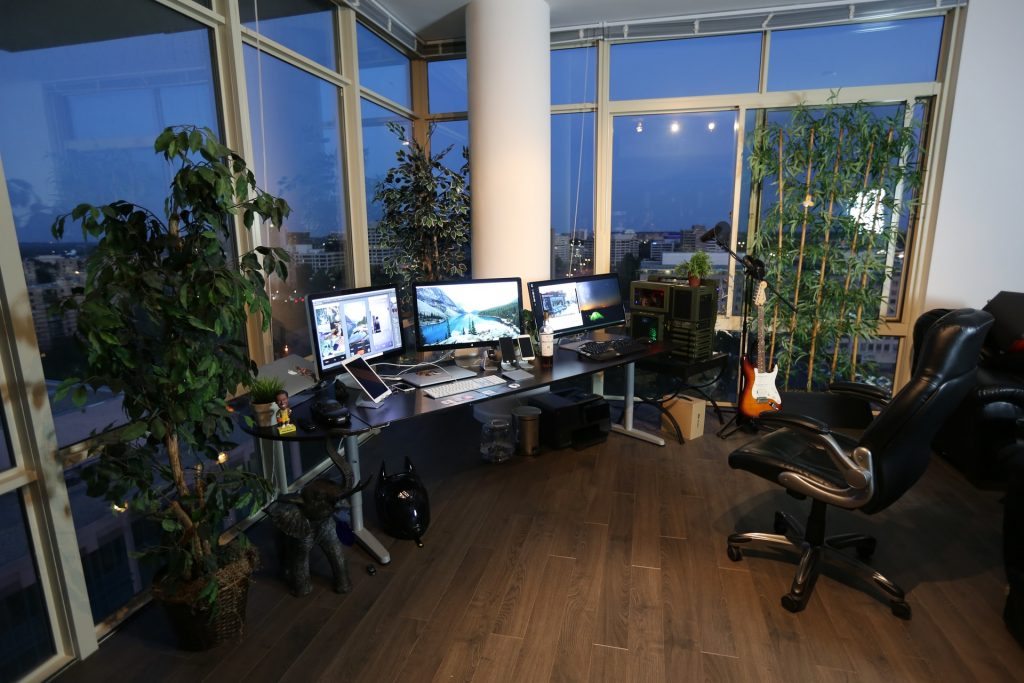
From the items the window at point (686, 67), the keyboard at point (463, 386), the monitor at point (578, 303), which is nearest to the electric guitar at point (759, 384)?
the monitor at point (578, 303)

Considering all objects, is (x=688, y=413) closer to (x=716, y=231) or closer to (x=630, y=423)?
(x=630, y=423)

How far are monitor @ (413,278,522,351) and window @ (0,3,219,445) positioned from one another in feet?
4.24

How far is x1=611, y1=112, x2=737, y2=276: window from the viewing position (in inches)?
171

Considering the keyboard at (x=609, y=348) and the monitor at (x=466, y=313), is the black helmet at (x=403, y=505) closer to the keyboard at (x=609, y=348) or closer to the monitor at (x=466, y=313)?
the monitor at (x=466, y=313)

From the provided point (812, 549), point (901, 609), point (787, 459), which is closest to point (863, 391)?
point (787, 459)

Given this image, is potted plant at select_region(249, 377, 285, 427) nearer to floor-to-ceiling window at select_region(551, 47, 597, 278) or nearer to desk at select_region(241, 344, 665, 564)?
desk at select_region(241, 344, 665, 564)

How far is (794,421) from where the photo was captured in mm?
2242

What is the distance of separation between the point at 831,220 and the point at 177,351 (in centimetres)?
410

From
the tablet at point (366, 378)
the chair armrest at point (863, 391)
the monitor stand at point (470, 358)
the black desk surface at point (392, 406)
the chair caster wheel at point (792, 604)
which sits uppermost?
the tablet at point (366, 378)

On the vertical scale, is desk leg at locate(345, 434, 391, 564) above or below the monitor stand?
below

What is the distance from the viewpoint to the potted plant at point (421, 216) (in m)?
4.22

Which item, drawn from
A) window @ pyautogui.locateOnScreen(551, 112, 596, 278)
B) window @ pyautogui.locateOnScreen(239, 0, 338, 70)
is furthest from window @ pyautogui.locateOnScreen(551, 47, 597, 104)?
window @ pyautogui.locateOnScreen(239, 0, 338, 70)

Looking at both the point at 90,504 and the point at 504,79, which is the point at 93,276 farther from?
the point at 504,79

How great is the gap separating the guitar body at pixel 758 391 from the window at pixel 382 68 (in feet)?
11.2
